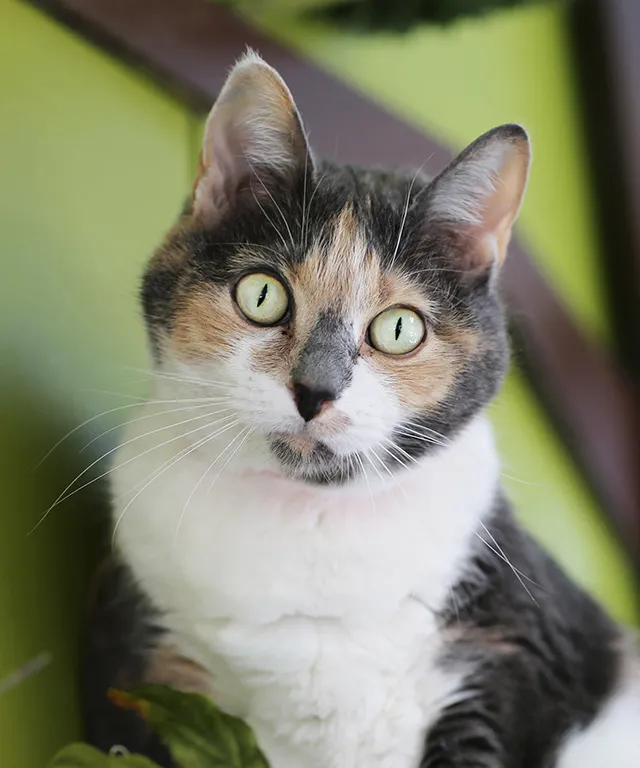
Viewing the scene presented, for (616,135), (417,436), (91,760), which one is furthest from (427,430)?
(616,135)

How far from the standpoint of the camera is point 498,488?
100cm

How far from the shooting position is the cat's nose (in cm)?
72

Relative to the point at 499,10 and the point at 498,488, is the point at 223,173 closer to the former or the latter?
the point at 498,488

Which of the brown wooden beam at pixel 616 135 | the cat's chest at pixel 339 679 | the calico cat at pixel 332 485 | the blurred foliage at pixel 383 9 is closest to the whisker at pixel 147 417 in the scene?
the calico cat at pixel 332 485

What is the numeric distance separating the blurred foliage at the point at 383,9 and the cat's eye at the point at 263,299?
24.3 inches

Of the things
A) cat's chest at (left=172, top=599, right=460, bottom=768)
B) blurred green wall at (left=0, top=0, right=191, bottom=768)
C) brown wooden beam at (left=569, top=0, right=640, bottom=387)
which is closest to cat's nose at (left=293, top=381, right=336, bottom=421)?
cat's chest at (left=172, top=599, right=460, bottom=768)

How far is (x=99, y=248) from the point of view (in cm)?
113

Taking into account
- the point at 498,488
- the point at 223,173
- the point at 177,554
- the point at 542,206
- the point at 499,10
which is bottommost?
the point at 177,554

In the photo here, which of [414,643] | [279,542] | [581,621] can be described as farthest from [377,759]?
[581,621]

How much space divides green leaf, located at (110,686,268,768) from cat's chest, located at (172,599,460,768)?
6.1 inches

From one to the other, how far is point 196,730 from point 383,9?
1088 millimetres

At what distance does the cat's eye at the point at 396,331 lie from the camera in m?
0.80

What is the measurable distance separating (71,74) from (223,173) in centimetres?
38

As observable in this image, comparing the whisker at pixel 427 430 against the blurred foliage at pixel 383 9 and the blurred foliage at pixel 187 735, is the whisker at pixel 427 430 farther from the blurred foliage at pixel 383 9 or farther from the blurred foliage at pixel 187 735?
the blurred foliage at pixel 383 9
